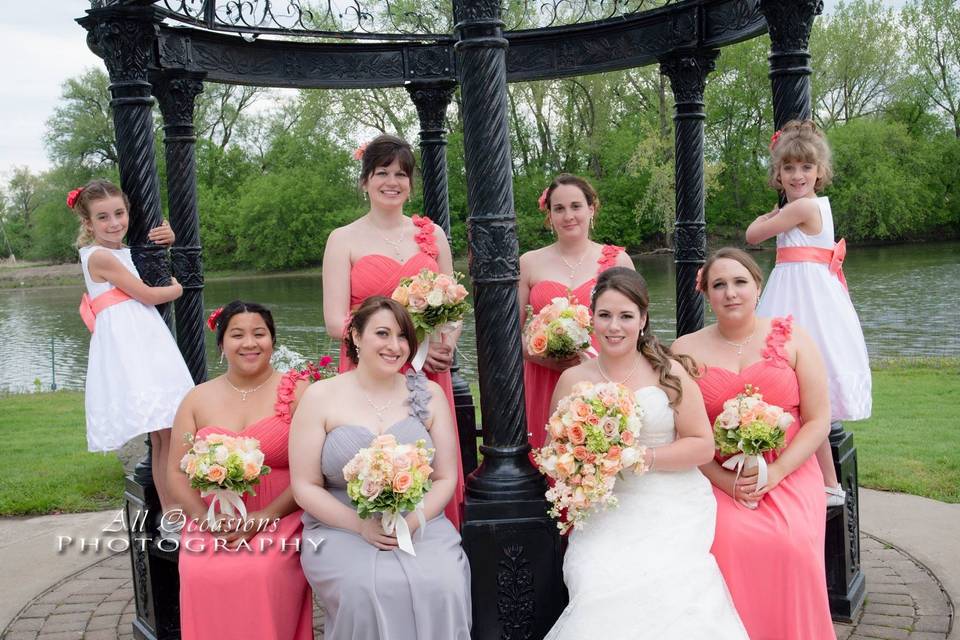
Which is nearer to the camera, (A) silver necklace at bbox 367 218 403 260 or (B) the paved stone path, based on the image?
(B) the paved stone path

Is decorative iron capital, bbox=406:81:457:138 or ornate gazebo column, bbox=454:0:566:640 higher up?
decorative iron capital, bbox=406:81:457:138

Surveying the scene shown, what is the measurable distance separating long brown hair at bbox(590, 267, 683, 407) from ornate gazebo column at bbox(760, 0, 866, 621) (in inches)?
56.2

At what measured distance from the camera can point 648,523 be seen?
4.22 meters

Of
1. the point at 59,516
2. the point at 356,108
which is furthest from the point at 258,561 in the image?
the point at 356,108

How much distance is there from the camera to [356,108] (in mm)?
31297

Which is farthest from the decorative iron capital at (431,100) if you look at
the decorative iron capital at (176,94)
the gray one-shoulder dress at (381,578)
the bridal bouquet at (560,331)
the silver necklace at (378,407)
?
the gray one-shoulder dress at (381,578)

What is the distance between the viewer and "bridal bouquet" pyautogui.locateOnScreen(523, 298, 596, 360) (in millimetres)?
5141

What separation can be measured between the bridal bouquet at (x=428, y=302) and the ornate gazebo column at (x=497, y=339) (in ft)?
1.35

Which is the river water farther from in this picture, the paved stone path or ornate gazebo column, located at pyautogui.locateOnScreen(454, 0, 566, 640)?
ornate gazebo column, located at pyautogui.locateOnScreen(454, 0, 566, 640)

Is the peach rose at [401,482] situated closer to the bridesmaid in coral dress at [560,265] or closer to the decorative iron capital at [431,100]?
the bridesmaid in coral dress at [560,265]

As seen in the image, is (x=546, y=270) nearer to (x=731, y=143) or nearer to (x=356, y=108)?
(x=356, y=108)

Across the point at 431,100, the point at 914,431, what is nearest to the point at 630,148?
the point at 914,431

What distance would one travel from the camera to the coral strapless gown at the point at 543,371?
18.6 feet

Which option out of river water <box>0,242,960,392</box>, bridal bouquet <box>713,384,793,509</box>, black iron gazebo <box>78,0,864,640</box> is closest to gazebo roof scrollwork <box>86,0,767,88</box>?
black iron gazebo <box>78,0,864,640</box>
